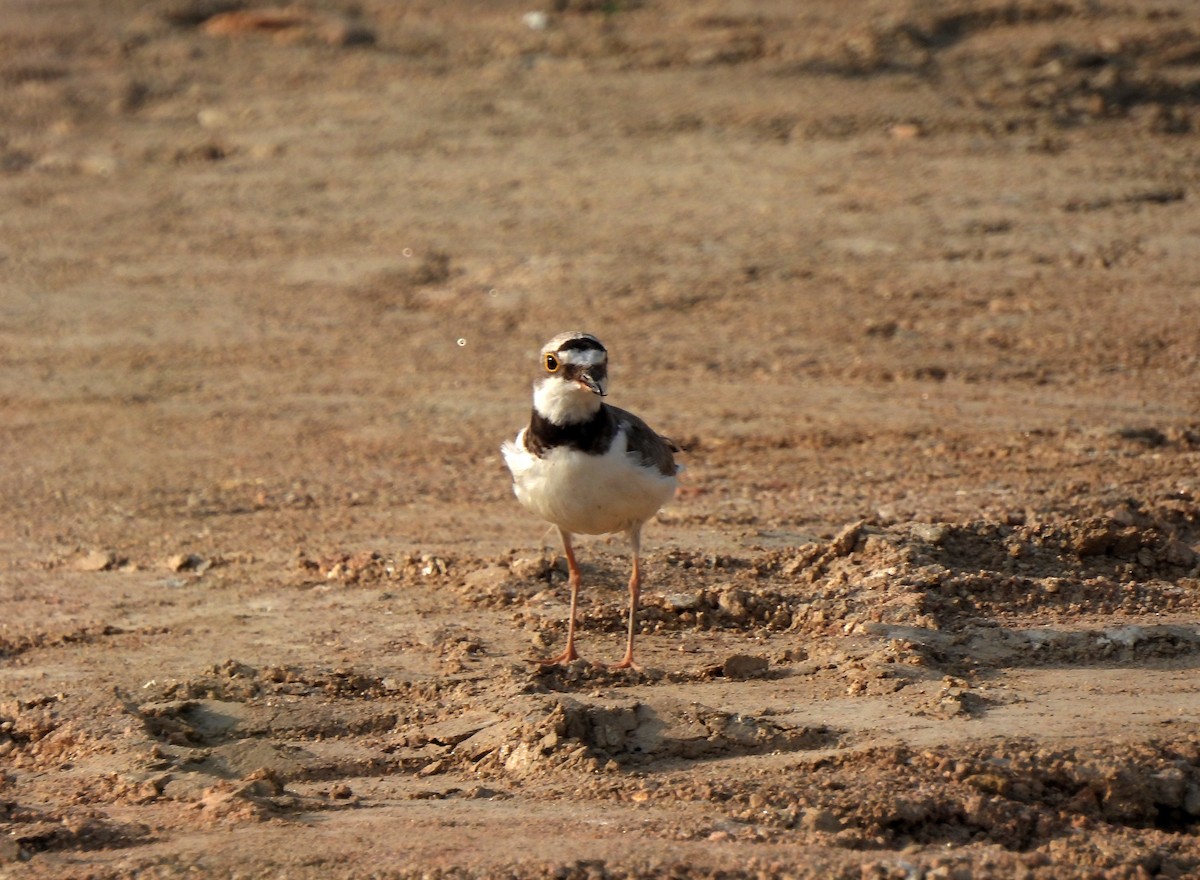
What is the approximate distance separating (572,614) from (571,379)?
0.98m

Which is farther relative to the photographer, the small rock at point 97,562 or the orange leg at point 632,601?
the small rock at point 97,562

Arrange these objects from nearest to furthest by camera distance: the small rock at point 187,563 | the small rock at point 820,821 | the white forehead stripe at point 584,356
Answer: the small rock at point 820,821
the white forehead stripe at point 584,356
the small rock at point 187,563

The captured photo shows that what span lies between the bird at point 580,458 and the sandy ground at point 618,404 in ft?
1.95

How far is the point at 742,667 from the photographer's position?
6.11 m

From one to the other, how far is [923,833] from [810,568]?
2.08 metres

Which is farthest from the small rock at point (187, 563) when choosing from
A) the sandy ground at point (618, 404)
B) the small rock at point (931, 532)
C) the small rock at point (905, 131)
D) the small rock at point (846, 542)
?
the small rock at point (905, 131)

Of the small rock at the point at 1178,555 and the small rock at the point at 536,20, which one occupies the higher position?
the small rock at the point at 536,20

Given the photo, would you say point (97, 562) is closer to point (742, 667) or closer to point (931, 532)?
point (742, 667)

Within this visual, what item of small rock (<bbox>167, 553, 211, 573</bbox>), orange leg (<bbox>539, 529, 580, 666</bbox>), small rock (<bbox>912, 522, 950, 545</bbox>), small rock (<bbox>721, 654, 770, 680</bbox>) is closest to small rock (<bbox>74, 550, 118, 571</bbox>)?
small rock (<bbox>167, 553, 211, 573</bbox>)

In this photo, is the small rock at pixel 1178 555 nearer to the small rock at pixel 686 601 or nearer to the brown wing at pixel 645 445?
the small rock at pixel 686 601

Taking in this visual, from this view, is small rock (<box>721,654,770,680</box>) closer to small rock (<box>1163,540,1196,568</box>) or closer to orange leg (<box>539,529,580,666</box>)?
orange leg (<box>539,529,580,666</box>)

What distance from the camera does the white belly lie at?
6.12m

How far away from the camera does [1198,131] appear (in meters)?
12.8

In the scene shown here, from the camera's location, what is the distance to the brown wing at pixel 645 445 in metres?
6.34
